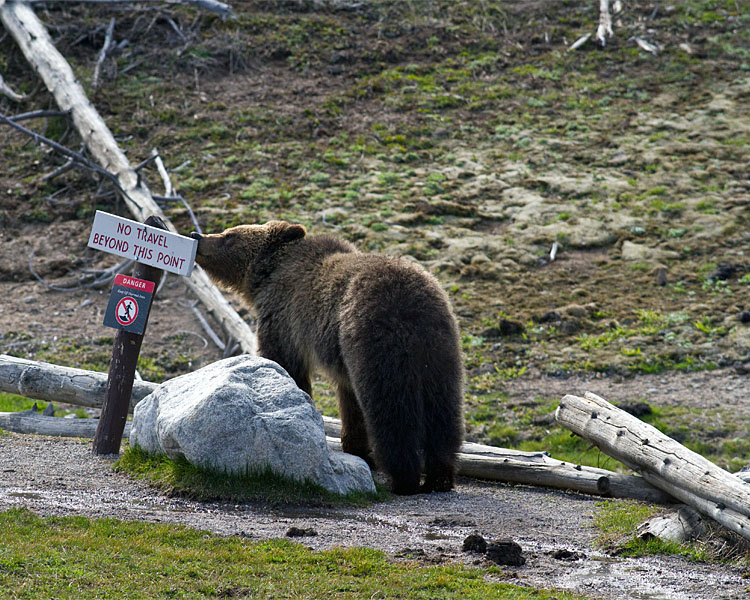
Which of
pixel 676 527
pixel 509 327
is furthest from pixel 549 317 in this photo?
pixel 676 527

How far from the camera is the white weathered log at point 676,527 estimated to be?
20.5 ft

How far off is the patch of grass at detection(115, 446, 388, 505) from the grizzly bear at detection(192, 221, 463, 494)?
0.72 metres

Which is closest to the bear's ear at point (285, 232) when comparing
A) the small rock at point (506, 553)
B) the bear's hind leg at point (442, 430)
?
the bear's hind leg at point (442, 430)

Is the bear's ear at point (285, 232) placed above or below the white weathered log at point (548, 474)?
above

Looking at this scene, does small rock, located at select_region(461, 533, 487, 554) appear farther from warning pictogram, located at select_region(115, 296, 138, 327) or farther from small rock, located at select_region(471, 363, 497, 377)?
small rock, located at select_region(471, 363, 497, 377)

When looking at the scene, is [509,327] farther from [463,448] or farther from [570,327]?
[463,448]

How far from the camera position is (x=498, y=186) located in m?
16.9

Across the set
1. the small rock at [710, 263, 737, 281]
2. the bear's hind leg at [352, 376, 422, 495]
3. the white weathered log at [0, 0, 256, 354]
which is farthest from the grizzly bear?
the small rock at [710, 263, 737, 281]

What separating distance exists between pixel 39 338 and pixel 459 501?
843 centimetres

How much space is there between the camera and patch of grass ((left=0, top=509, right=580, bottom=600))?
4746 millimetres

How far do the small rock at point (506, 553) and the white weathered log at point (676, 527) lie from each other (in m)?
1.10

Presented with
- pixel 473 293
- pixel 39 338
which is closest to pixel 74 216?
pixel 39 338

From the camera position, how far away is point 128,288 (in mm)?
8070

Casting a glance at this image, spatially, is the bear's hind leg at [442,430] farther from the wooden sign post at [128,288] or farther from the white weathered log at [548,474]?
the wooden sign post at [128,288]
